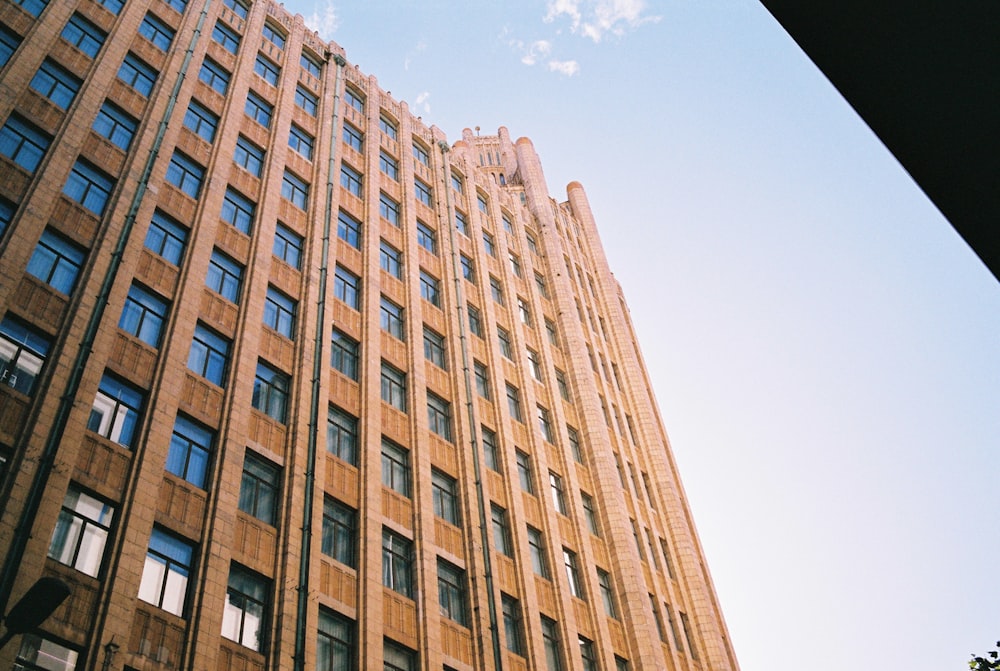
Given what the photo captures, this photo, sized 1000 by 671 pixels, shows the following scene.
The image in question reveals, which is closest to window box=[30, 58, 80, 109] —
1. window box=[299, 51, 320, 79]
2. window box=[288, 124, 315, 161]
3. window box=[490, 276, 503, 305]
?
window box=[288, 124, 315, 161]

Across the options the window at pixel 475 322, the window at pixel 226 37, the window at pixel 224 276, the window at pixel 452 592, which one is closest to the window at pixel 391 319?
the window at pixel 475 322

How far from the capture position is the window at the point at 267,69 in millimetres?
29734

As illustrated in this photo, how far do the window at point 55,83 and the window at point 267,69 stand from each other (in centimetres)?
864

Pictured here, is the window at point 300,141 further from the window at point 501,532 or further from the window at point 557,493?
the window at point 557,493

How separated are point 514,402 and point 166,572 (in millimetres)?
16535

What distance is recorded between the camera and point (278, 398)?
20453 millimetres

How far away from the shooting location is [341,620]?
17750mm

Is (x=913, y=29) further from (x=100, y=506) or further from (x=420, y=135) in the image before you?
(x=420, y=135)

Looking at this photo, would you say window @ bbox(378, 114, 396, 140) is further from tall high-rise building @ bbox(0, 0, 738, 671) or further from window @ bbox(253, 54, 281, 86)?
window @ bbox(253, 54, 281, 86)

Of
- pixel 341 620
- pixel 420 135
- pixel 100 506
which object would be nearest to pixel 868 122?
pixel 100 506

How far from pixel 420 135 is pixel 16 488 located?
26.6 metres

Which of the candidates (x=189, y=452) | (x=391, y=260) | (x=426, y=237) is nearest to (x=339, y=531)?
(x=189, y=452)

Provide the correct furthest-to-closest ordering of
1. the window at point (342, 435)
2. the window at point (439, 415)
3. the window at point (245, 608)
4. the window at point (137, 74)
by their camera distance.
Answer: the window at point (439, 415)
the window at point (137, 74)
the window at point (342, 435)
the window at point (245, 608)

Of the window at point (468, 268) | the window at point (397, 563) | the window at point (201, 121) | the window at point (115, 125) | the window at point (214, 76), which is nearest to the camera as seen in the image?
the window at point (397, 563)
